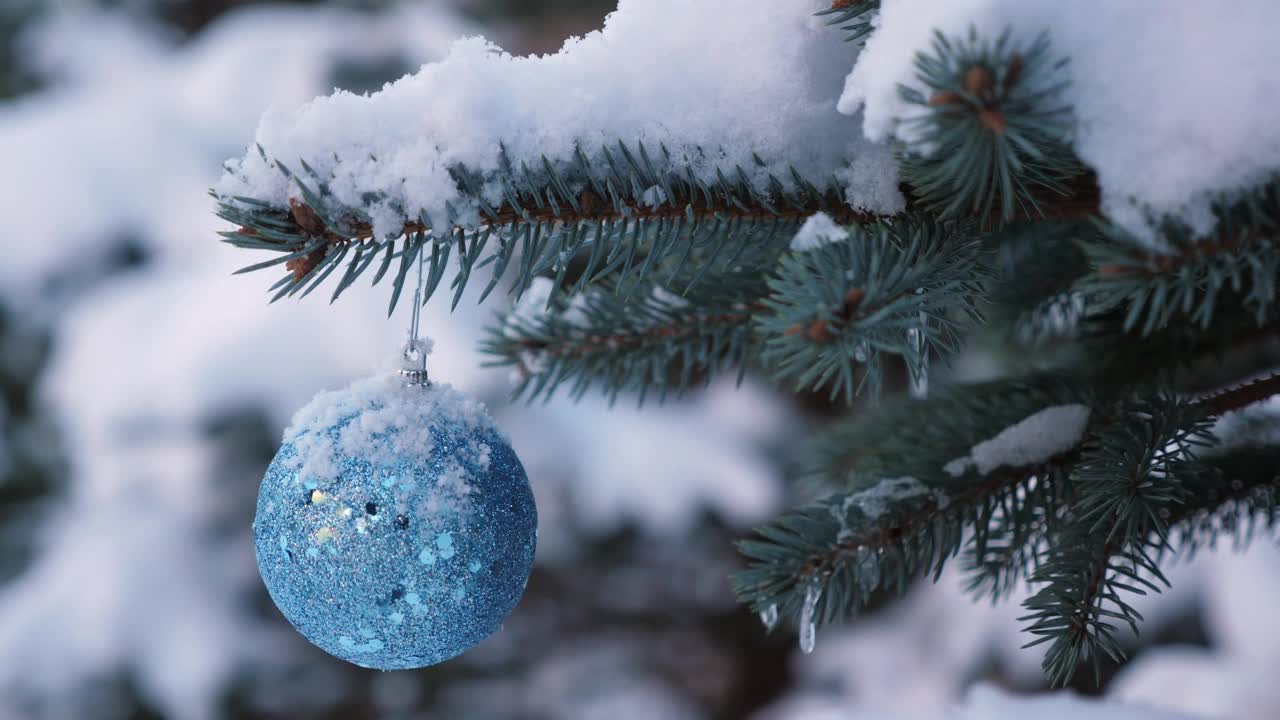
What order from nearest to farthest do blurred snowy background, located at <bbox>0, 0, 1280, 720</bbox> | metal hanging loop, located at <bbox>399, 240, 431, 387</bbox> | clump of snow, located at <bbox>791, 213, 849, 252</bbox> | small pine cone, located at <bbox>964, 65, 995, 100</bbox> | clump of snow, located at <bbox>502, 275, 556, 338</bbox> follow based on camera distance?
small pine cone, located at <bbox>964, 65, 995, 100</bbox> → clump of snow, located at <bbox>791, 213, 849, 252</bbox> → metal hanging loop, located at <bbox>399, 240, 431, 387</bbox> → clump of snow, located at <bbox>502, 275, 556, 338</bbox> → blurred snowy background, located at <bbox>0, 0, 1280, 720</bbox>

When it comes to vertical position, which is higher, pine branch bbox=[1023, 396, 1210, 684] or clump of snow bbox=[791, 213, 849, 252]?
clump of snow bbox=[791, 213, 849, 252]

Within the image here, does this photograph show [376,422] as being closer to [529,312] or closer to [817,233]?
[529,312]

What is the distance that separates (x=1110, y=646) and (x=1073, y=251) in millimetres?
357

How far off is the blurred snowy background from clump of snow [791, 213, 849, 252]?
1.19 m

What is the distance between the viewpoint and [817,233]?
554 mm

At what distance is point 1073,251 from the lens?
803 mm

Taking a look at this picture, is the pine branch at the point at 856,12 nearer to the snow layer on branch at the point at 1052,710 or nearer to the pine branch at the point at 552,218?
the pine branch at the point at 552,218

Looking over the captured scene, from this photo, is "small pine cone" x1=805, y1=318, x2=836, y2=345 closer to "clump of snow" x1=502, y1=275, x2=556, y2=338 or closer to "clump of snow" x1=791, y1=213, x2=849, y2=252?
"clump of snow" x1=791, y1=213, x2=849, y2=252

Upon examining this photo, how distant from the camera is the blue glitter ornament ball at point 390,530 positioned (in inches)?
22.4

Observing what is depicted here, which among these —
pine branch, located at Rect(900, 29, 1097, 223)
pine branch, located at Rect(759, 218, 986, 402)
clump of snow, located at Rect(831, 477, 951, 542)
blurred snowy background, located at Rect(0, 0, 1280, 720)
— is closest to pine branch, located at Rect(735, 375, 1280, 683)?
clump of snow, located at Rect(831, 477, 951, 542)

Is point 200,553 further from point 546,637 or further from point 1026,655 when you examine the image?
point 1026,655

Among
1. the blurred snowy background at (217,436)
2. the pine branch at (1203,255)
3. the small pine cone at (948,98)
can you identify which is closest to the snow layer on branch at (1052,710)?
the pine branch at (1203,255)

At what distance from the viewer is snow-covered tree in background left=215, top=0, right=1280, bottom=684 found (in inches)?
17.1

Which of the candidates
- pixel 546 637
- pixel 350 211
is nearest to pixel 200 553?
pixel 546 637
